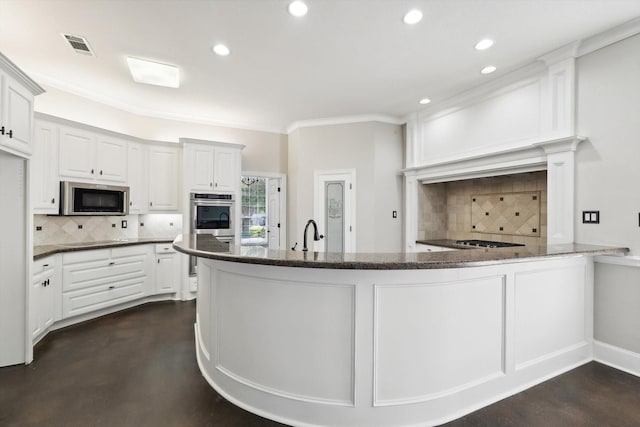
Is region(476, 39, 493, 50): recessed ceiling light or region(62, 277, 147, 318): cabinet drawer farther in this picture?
region(62, 277, 147, 318): cabinet drawer

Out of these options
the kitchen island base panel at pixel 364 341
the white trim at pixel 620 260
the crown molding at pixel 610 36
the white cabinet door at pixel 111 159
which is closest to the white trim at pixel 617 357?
the white trim at pixel 620 260

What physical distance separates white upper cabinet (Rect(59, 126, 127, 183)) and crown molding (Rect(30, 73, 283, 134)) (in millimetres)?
612

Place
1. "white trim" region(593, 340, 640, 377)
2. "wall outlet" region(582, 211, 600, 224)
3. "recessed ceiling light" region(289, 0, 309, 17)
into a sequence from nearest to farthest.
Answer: "recessed ceiling light" region(289, 0, 309, 17)
"white trim" region(593, 340, 640, 377)
"wall outlet" region(582, 211, 600, 224)

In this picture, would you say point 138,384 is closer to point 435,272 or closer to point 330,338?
point 330,338

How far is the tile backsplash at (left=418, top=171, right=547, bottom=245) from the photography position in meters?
3.67

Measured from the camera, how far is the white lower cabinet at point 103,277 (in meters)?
3.46

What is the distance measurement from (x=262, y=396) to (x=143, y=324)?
2.33 meters

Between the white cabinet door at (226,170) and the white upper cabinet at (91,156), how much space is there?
1222 millimetres

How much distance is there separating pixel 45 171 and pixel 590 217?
564 cm

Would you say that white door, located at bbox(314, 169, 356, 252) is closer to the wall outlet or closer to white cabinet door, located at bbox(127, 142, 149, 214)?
white cabinet door, located at bbox(127, 142, 149, 214)

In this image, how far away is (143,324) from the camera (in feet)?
11.6

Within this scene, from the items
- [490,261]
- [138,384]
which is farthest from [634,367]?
[138,384]

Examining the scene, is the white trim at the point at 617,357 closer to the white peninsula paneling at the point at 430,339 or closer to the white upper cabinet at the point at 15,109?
the white peninsula paneling at the point at 430,339

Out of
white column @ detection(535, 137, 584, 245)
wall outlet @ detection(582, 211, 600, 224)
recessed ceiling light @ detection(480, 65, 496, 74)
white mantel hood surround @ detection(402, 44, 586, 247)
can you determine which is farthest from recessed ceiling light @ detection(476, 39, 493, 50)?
wall outlet @ detection(582, 211, 600, 224)
